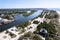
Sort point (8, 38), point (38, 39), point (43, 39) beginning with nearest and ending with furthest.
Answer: point (38, 39)
point (43, 39)
point (8, 38)

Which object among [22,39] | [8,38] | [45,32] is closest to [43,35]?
[45,32]

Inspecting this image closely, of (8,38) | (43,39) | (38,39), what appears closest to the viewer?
(38,39)

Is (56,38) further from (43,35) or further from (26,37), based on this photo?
(26,37)

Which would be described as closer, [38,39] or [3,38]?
[38,39]

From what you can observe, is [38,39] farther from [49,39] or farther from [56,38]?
[56,38]

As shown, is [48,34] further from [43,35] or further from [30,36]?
[30,36]

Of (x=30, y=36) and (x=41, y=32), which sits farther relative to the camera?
(x=41, y=32)

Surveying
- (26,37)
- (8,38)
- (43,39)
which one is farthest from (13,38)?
(43,39)

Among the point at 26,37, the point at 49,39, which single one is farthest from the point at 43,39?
the point at 26,37
